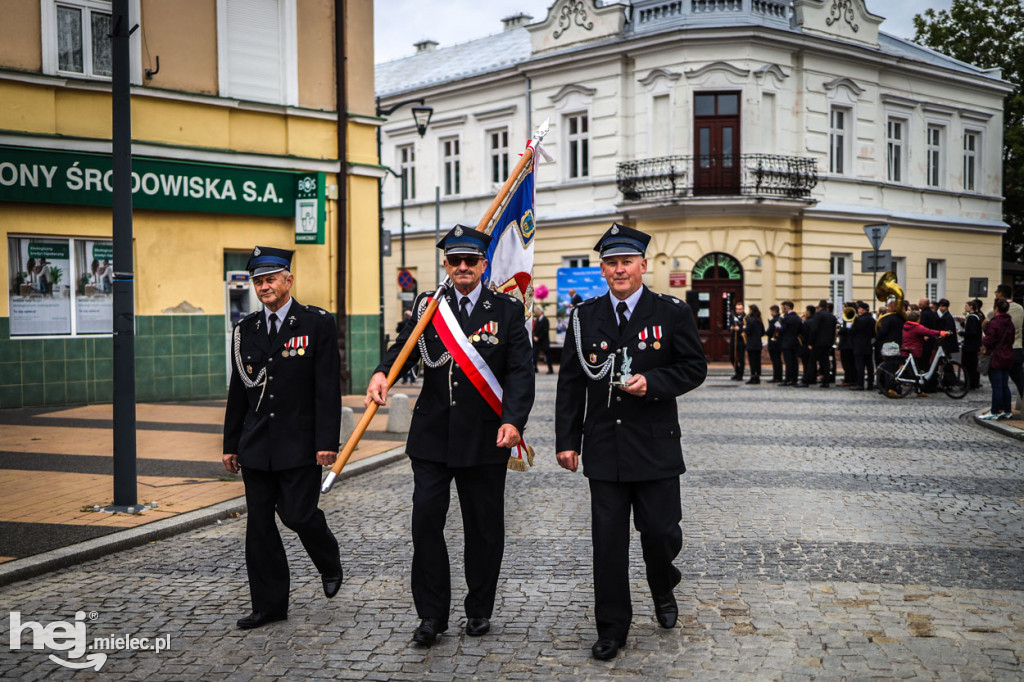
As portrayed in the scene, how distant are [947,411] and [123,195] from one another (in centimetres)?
1341

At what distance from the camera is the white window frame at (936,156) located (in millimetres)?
34938

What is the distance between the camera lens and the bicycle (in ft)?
63.1

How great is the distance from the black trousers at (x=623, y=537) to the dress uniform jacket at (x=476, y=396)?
0.58m

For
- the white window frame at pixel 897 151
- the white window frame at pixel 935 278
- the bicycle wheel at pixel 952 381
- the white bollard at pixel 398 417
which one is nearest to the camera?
the white bollard at pixel 398 417

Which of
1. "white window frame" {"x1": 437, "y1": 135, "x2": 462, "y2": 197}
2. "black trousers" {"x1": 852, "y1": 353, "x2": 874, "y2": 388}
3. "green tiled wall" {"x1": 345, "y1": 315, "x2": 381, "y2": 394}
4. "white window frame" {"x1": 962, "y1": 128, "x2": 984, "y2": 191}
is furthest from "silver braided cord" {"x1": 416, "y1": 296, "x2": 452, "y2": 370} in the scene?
"white window frame" {"x1": 962, "y1": 128, "x2": 984, "y2": 191}

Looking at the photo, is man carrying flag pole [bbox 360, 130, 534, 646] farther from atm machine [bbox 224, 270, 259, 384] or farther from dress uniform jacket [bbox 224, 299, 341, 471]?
atm machine [bbox 224, 270, 259, 384]

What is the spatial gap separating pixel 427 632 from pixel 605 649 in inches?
34.5

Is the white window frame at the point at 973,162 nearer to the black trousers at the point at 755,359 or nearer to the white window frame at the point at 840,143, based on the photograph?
the white window frame at the point at 840,143

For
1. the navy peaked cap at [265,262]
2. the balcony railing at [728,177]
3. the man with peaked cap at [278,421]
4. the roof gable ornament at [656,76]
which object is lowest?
the man with peaked cap at [278,421]

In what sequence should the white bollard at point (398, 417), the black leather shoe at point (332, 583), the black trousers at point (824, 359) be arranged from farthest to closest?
1. the black trousers at point (824, 359)
2. the white bollard at point (398, 417)
3. the black leather shoe at point (332, 583)

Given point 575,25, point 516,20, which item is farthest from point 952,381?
point 516,20

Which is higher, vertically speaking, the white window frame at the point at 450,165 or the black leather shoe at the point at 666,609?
the white window frame at the point at 450,165

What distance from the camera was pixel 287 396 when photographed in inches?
221
